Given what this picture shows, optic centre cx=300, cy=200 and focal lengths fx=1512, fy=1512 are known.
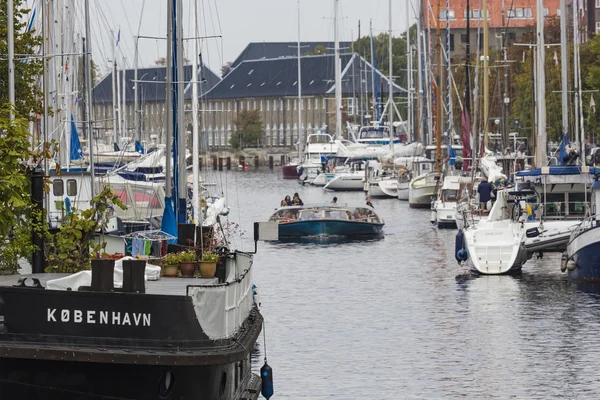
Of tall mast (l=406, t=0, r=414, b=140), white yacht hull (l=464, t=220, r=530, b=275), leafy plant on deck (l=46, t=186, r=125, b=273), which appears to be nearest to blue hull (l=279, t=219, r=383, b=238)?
white yacht hull (l=464, t=220, r=530, b=275)

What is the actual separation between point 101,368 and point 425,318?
21.8 m

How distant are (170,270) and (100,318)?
501 centimetres

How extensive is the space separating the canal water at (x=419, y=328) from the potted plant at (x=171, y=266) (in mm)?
4910

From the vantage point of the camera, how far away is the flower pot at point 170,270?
956 inches

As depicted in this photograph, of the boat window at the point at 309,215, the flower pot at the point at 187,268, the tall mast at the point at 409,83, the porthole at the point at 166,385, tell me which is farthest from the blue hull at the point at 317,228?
the tall mast at the point at 409,83

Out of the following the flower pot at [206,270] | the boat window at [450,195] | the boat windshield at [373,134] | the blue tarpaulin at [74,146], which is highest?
the boat windshield at [373,134]

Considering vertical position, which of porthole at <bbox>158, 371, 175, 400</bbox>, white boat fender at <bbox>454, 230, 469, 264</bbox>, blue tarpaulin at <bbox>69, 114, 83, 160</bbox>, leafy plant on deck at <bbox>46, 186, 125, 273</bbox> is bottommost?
white boat fender at <bbox>454, 230, 469, 264</bbox>

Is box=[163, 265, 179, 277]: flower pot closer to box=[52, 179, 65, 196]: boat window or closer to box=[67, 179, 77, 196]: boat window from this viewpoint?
box=[52, 179, 65, 196]: boat window

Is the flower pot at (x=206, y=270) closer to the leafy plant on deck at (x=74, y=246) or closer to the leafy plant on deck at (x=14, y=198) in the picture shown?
the leafy plant on deck at (x=74, y=246)

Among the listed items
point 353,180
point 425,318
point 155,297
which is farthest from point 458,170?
point 155,297

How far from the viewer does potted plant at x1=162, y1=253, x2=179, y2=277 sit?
79.8ft

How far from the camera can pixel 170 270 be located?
959 inches

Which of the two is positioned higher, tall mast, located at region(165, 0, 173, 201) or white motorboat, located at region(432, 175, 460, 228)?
tall mast, located at region(165, 0, 173, 201)

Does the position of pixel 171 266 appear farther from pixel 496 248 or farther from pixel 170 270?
pixel 496 248
